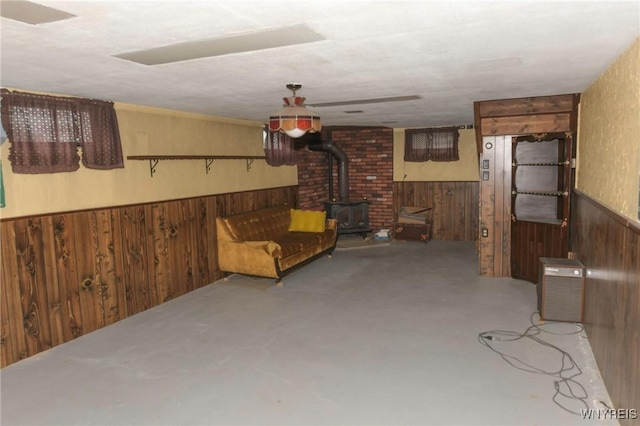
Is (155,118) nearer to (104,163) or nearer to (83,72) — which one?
(104,163)

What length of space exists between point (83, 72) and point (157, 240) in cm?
231

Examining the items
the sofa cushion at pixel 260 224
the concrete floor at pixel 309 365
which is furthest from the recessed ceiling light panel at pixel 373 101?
the concrete floor at pixel 309 365

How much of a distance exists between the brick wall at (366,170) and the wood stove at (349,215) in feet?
1.83

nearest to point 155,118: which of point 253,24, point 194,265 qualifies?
point 194,265

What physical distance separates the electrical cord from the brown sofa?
8.58 feet

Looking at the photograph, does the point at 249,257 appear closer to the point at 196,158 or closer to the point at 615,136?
the point at 196,158

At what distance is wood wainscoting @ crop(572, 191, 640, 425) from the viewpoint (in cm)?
233

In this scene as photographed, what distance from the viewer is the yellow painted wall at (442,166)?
331 inches

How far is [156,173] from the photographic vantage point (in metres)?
5.02

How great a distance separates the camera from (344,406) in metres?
2.85

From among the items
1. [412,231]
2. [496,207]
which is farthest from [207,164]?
[412,231]

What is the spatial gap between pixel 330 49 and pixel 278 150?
15.5ft

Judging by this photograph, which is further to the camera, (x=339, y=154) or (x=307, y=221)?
(x=339, y=154)

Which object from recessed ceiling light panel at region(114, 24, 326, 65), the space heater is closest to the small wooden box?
the space heater
